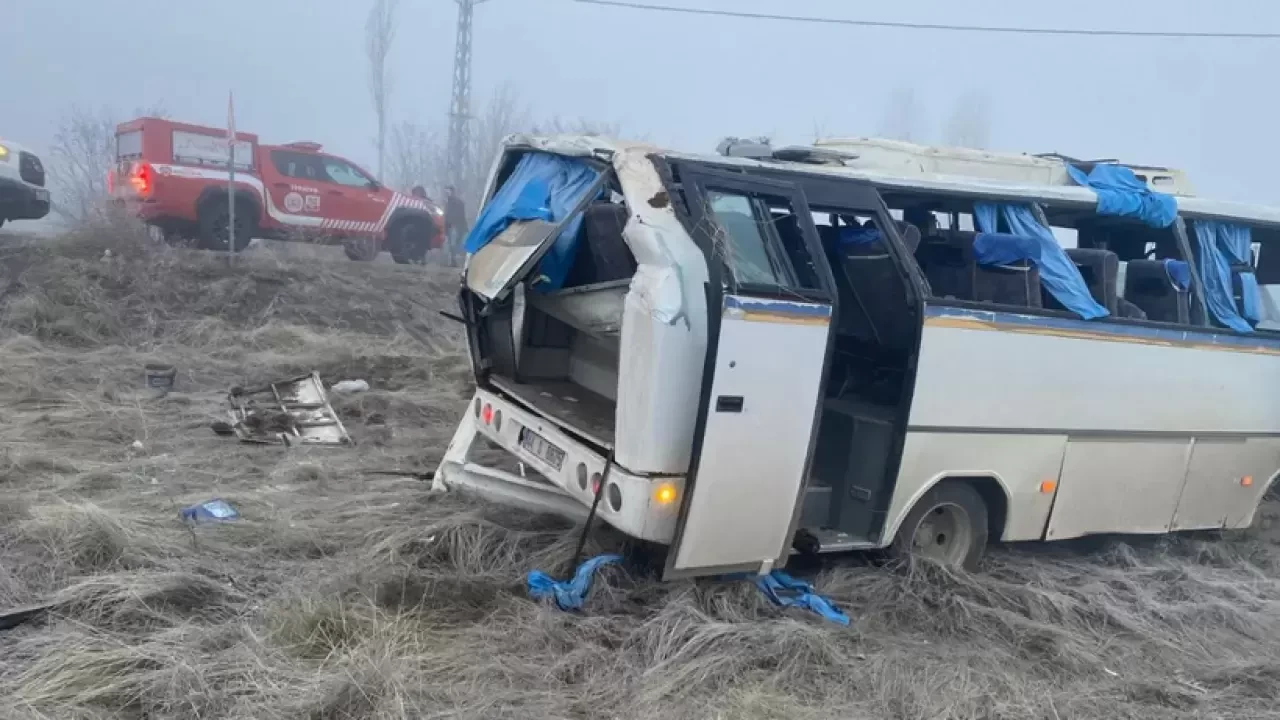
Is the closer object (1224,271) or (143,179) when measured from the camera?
(1224,271)

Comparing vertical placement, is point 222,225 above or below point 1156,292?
below

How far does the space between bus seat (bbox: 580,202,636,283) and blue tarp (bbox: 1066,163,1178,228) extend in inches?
115

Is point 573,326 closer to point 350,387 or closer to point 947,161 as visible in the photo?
point 947,161

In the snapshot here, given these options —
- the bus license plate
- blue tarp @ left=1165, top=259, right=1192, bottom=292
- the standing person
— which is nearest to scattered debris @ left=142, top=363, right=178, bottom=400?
the bus license plate

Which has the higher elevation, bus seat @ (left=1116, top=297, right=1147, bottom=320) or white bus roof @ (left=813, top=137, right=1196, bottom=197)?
white bus roof @ (left=813, top=137, right=1196, bottom=197)

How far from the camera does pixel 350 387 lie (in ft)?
30.8

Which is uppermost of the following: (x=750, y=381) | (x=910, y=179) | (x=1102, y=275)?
(x=910, y=179)

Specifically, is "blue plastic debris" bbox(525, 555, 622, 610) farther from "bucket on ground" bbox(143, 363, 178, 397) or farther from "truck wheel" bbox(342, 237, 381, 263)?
"truck wheel" bbox(342, 237, 381, 263)

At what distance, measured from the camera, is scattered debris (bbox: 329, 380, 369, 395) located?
365 inches

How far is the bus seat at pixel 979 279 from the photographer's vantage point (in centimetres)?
539

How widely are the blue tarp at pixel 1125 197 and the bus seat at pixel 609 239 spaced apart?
2912 millimetres

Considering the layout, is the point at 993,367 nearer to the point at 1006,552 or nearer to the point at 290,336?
the point at 1006,552

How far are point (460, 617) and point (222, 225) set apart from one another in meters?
12.1

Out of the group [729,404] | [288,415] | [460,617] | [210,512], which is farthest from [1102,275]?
[288,415]
